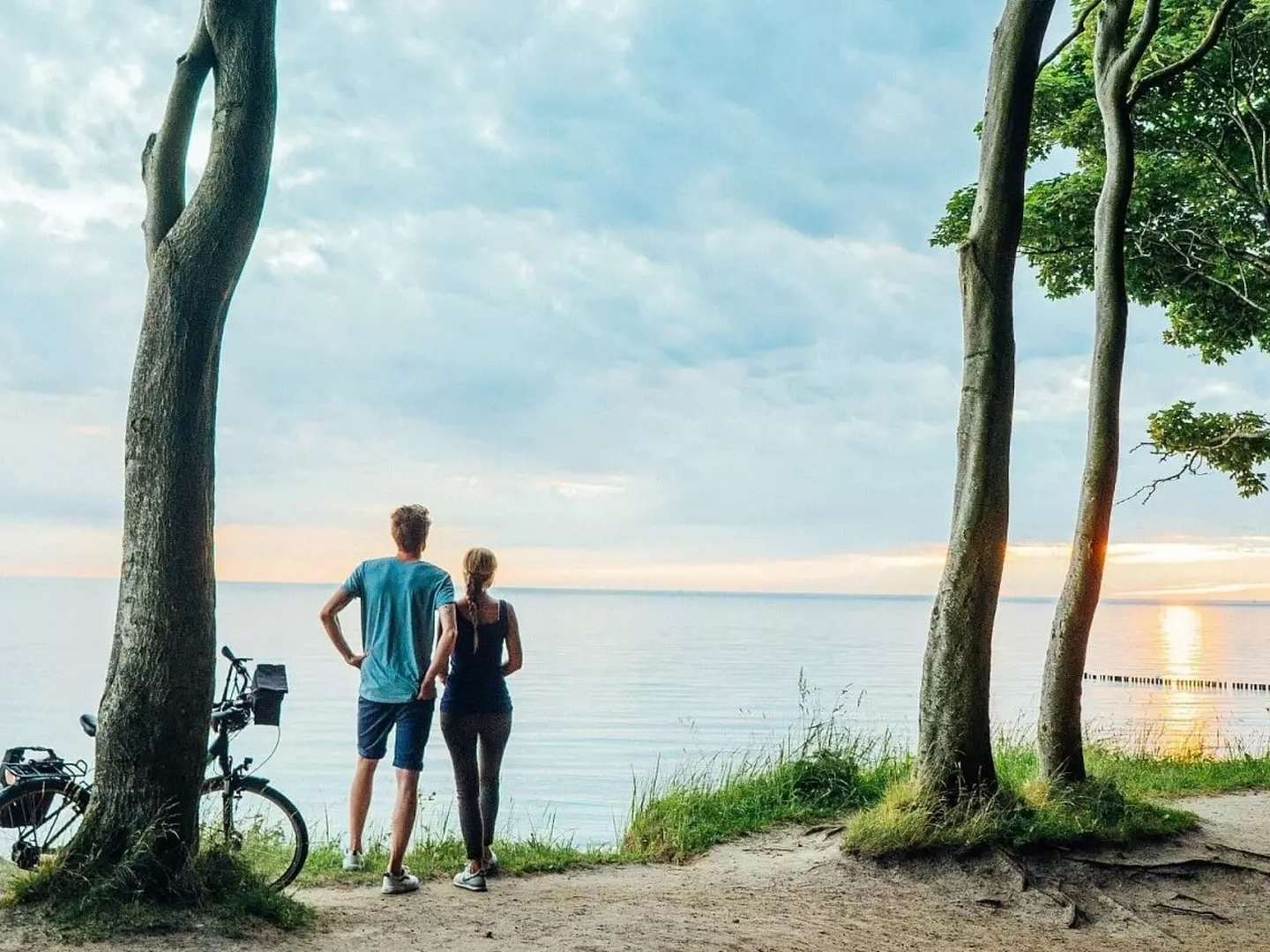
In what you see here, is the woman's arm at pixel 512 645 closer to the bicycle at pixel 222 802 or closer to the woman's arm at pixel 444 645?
the woman's arm at pixel 444 645

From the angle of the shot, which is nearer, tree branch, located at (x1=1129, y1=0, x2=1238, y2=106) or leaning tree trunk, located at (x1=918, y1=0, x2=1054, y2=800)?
leaning tree trunk, located at (x1=918, y1=0, x2=1054, y2=800)

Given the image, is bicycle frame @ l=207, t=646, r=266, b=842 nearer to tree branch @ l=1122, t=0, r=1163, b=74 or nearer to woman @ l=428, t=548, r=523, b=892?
woman @ l=428, t=548, r=523, b=892

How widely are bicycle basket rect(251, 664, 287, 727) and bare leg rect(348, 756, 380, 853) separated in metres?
0.67

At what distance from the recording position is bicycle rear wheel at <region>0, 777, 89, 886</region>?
6.73 m

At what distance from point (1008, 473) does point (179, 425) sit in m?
6.30

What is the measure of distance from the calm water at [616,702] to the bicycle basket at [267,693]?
6.37 meters

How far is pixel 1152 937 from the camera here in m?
7.86

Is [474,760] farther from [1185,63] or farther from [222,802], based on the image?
[1185,63]

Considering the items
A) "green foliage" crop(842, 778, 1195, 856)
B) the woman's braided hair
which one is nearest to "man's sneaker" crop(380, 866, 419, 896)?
the woman's braided hair

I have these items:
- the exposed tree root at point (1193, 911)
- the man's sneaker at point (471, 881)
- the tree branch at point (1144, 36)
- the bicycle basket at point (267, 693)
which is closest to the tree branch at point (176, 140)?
the bicycle basket at point (267, 693)

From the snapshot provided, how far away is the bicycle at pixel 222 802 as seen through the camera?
6.79 m

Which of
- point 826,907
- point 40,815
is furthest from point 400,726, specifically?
point 826,907

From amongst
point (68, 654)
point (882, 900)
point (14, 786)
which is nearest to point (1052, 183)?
point (882, 900)

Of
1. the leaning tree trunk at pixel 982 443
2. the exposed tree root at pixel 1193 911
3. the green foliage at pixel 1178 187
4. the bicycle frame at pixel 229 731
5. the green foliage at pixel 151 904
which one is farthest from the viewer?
the green foliage at pixel 1178 187
